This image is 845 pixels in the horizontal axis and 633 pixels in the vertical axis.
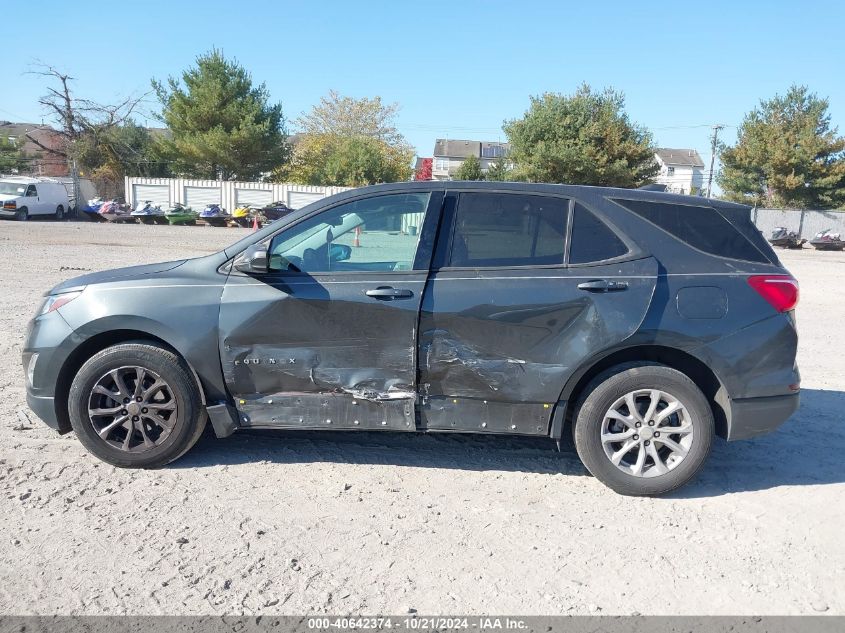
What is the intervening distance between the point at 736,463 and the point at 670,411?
1.07 m

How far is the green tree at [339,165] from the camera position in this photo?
168 ft

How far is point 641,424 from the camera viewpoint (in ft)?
13.6

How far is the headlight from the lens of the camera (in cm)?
435

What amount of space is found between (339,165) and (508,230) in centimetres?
4850

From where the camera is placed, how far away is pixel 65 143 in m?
52.9

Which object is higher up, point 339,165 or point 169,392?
point 339,165

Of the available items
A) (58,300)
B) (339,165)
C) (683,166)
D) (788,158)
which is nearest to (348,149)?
(339,165)

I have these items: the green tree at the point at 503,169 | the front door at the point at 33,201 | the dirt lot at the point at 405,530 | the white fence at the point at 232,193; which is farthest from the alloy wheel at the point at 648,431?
the white fence at the point at 232,193

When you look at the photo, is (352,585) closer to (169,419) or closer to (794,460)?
(169,419)

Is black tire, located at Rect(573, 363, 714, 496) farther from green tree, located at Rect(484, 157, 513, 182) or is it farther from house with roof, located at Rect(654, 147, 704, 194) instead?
house with roof, located at Rect(654, 147, 704, 194)

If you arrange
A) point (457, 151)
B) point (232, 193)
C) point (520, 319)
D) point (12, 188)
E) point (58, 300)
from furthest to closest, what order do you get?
point (457, 151), point (232, 193), point (12, 188), point (58, 300), point (520, 319)

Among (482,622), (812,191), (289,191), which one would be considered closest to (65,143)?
(289,191)

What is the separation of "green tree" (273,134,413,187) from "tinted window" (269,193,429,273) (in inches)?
1790

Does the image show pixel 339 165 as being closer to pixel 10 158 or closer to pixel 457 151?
pixel 10 158
